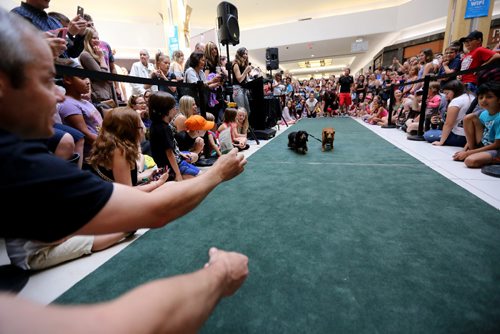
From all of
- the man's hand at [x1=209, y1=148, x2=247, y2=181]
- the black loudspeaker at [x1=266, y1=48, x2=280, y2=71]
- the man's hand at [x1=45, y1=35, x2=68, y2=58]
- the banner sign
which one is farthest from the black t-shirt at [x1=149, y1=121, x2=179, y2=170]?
the banner sign

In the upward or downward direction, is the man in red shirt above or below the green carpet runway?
above

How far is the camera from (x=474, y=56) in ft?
12.1

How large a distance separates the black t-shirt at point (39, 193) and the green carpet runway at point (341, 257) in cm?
58

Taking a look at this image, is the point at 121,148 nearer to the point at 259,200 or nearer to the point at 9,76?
the point at 259,200

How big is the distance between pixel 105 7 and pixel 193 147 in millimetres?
10924

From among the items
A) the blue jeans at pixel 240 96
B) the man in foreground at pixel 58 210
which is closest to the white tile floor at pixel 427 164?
the man in foreground at pixel 58 210

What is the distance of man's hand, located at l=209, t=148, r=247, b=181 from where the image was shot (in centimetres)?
84

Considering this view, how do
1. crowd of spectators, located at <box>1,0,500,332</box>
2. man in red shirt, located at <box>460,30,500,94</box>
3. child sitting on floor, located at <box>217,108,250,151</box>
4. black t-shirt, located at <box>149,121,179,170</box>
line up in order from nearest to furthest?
crowd of spectators, located at <box>1,0,500,332</box> → black t-shirt, located at <box>149,121,179,170</box> → man in red shirt, located at <box>460,30,500,94</box> → child sitting on floor, located at <box>217,108,250,151</box>

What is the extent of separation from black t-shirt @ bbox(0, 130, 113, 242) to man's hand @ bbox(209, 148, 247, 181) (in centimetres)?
40

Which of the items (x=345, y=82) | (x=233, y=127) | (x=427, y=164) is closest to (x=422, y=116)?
(x=427, y=164)

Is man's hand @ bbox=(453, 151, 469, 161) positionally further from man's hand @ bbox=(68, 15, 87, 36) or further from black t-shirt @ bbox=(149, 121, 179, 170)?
man's hand @ bbox=(68, 15, 87, 36)

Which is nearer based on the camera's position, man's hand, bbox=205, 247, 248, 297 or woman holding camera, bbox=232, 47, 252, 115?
man's hand, bbox=205, 247, 248, 297

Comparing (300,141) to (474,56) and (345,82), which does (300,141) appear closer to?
(474,56)

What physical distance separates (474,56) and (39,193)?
5264 millimetres
